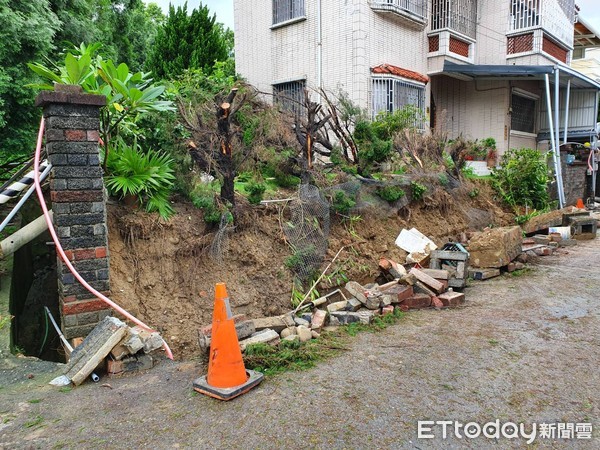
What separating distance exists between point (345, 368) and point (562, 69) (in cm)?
1275

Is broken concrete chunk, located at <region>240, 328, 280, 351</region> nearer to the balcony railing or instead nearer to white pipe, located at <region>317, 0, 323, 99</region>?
white pipe, located at <region>317, 0, 323, 99</region>

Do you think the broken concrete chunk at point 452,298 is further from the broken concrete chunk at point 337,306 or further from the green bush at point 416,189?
the green bush at point 416,189

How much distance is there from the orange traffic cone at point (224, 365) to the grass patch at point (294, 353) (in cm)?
27

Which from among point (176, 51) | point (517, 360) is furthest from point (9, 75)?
point (517, 360)

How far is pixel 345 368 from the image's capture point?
3.74 metres

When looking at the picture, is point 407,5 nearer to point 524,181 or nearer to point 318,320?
point 524,181

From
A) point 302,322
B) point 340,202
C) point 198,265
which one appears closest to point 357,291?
point 302,322

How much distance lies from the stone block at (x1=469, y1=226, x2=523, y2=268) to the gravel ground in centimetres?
230

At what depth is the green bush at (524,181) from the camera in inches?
421

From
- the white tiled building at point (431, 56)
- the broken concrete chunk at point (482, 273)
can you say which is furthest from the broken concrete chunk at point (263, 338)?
the white tiled building at point (431, 56)

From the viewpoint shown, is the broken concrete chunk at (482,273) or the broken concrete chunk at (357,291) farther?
the broken concrete chunk at (482,273)

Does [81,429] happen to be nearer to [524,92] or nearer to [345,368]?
[345,368]

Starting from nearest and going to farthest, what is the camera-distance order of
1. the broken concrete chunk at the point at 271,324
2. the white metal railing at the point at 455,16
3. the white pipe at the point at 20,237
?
the white pipe at the point at 20,237 < the broken concrete chunk at the point at 271,324 < the white metal railing at the point at 455,16

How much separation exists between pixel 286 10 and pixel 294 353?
1102cm
